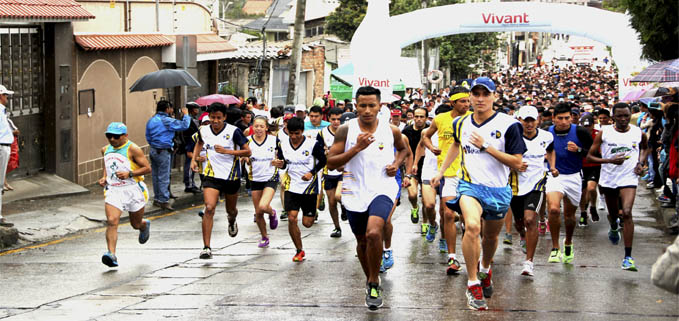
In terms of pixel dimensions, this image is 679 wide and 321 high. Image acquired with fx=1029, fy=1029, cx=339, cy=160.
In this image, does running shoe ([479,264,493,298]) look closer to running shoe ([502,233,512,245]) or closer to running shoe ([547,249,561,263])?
running shoe ([547,249,561,263])

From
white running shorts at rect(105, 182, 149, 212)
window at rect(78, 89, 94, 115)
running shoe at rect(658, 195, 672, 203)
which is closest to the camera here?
white running shorts at rect(105, 182, 149, 212)

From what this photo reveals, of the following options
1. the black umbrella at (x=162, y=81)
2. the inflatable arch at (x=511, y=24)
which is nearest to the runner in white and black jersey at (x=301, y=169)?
the black umbrella at (x=162, y=81)

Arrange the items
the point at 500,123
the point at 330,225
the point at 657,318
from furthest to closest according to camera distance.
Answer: the point at 330,225
the point at 500,123
the point at 657,318

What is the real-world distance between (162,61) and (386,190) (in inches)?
658

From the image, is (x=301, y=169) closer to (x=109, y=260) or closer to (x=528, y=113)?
(x=109, y=260)

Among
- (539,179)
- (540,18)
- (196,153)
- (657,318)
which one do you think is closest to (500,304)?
(657,318)

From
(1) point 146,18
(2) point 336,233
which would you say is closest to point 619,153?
(2) point 336,233

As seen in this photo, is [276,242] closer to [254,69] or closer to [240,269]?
[240,269]

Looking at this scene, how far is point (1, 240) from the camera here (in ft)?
42.8

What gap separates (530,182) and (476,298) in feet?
9.96

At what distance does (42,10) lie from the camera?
17922 millimetres

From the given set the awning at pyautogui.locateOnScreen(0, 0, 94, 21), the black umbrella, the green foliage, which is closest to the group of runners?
the green foliage

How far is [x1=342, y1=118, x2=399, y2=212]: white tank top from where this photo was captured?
864 centimetres

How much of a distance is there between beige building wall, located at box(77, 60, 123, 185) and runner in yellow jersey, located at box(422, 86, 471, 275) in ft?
33.1
